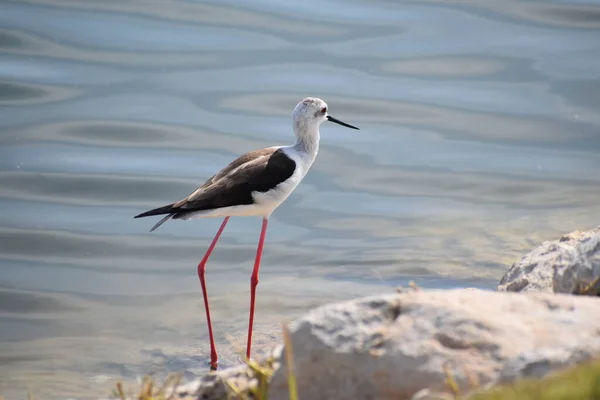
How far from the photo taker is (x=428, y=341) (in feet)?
12.1

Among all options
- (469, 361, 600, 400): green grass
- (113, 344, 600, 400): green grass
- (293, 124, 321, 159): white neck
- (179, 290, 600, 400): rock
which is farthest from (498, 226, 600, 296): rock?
(293, 124, 321, 159): white neck

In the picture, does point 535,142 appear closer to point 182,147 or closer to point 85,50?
point 182,147

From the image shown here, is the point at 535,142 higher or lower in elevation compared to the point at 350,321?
lower

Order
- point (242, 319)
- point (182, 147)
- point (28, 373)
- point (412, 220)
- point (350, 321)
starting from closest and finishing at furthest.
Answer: point (350, 321) → point (28, 373) → point (242, 319) → point (412, 220) → point (182, 147)

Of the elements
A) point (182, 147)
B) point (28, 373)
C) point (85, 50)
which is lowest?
point (28, 373)

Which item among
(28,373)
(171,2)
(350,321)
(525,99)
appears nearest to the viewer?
(350,321)

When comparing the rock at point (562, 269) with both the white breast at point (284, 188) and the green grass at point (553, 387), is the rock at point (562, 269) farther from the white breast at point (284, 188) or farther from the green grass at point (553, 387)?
the white breast at point (284, 188)

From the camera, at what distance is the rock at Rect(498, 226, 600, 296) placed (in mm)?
4656

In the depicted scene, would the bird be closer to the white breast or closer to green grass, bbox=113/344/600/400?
the white breast

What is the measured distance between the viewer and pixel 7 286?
8.85 m

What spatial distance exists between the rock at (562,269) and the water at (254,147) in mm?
2356

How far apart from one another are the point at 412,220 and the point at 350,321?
6367 mm

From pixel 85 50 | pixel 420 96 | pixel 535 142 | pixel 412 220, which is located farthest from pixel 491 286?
pixel 85 50

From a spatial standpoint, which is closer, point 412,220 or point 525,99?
point 412,220
